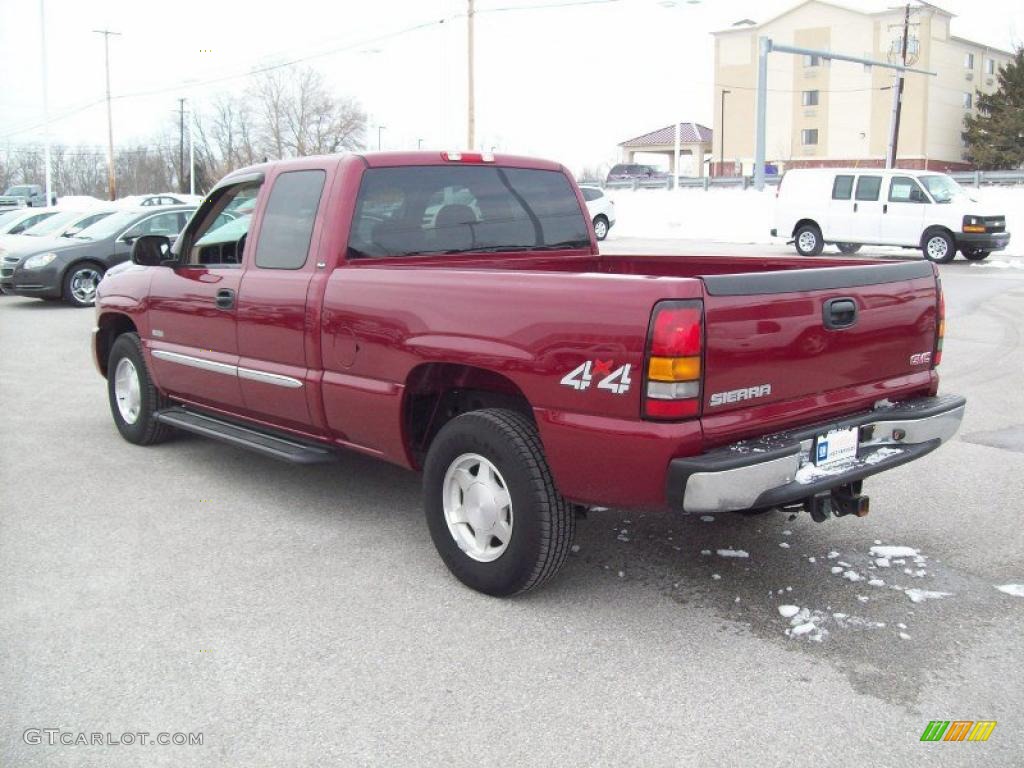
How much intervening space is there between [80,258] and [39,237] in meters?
3.25

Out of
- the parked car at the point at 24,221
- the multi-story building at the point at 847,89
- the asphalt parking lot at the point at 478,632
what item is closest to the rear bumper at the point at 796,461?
the asphalt parking lot at the point at 478,632

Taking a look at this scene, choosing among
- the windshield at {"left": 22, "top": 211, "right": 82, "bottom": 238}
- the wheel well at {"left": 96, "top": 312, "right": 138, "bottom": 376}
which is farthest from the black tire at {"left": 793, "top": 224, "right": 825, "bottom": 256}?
the wheel well at {"left": 96, "top": 312, "right": 138, "bottom": 376}

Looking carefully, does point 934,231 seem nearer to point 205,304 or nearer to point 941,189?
point 941,189

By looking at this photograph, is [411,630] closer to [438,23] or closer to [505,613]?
[505,613]

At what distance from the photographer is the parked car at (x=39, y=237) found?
53.3ft

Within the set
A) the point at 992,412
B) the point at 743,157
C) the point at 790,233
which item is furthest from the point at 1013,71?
the point at 992,412

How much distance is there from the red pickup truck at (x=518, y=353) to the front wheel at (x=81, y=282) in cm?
1099

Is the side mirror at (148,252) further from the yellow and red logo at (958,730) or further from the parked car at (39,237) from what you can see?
the parked car at (39,237)

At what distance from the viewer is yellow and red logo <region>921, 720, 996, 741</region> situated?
3070mm

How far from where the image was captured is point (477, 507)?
4195mm

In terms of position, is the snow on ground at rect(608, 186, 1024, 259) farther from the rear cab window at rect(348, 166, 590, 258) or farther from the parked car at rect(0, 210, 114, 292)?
the rear cab window at rect(348, 166, 590, 258)

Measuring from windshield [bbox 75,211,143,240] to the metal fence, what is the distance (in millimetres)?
30004

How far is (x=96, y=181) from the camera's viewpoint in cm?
9300

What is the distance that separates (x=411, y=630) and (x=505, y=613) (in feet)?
1.33
